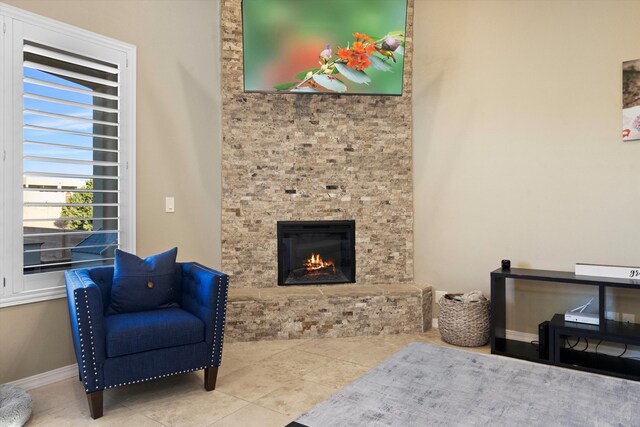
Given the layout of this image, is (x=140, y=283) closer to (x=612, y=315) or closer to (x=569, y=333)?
(x=569, y=333)

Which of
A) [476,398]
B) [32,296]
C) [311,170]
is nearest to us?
[476,398]

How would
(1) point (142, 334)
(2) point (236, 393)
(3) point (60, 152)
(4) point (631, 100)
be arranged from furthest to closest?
1. (4) point (631, 100)
2. (3) point (60, 152)
3. (2) point (236, 393)
4. (1) point (142, 334)

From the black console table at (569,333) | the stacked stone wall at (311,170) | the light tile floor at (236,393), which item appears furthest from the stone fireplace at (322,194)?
the black console table at (569,333)

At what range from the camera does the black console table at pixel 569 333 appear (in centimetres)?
304

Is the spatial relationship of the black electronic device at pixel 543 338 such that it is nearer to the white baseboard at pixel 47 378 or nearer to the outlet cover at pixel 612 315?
the outlet cover at pixel 612 315

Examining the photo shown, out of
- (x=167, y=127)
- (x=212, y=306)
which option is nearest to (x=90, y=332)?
(x=212, y=306)

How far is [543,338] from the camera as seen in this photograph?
11.1 feet

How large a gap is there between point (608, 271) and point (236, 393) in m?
2.65

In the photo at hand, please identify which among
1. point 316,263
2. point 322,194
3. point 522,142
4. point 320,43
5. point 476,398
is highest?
point 320,43

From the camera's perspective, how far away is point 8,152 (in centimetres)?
280

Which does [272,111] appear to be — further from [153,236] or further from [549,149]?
[549,149]

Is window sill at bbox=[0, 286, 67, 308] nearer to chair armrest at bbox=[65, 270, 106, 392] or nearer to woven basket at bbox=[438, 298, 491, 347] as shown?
chair armrest at bbox=[65, 270, 106, 392]

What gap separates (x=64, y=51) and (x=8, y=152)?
79cm

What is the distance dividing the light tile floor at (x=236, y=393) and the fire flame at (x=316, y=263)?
0.86 meters
